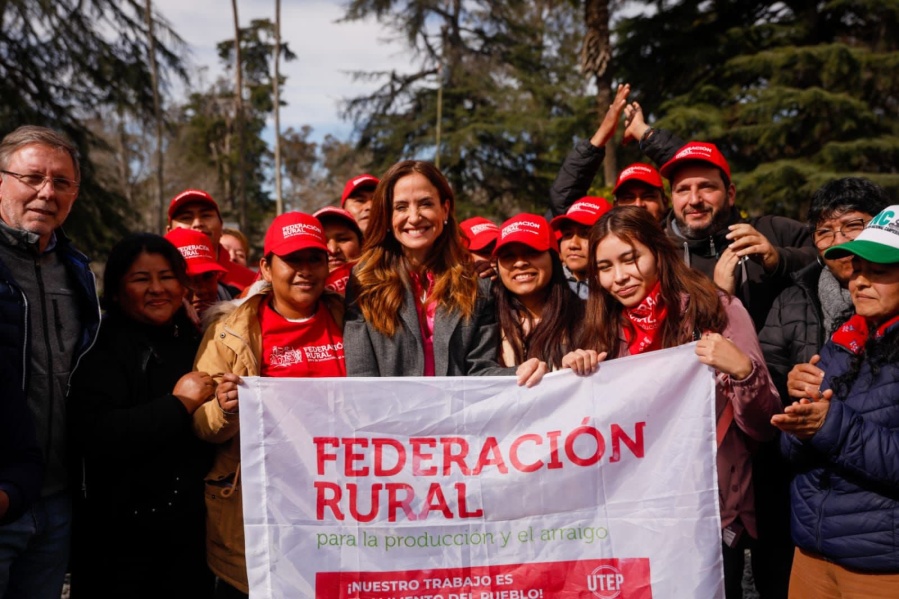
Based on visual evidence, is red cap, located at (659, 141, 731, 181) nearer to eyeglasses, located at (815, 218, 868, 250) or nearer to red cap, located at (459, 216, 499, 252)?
eyeglasses, located at (815, 218, 868, 250)

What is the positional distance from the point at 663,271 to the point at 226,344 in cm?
197

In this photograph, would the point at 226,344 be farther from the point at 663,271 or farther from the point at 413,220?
the point at 663,271

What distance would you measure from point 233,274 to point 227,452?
2710 mm

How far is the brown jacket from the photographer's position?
3320mm

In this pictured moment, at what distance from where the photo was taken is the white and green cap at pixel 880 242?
9.42ft

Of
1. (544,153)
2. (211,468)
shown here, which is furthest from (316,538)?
(544,153)

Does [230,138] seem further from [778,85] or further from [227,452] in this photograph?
[227,452]

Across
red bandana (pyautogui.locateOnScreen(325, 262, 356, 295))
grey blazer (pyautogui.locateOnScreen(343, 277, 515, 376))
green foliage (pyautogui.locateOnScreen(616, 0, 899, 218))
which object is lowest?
grey blazer (pyautogui.locateOnScreen(343, 277, 515, 376))

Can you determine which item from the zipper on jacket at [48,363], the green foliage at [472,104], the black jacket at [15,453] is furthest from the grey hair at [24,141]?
the green foliage at [472,104]

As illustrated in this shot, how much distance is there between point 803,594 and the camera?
3141 millimetres

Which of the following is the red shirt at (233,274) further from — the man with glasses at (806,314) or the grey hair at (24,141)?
the man with glasses at (806,314)

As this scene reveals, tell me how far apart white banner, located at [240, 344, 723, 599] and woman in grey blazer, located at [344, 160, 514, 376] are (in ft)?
0.69

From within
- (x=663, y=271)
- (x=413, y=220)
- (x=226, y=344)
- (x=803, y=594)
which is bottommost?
(x=803, y=594)

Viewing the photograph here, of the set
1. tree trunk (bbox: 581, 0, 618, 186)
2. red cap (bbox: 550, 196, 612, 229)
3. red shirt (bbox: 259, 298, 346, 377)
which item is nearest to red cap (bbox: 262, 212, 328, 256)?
red shirt (bbox: 259, 298, 346, 377)
